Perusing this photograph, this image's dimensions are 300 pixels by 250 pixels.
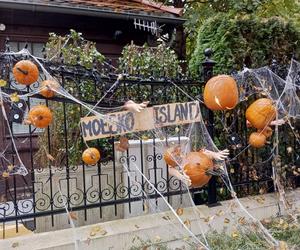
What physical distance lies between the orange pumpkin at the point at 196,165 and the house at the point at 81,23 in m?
3.36

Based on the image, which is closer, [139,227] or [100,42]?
[139,227]

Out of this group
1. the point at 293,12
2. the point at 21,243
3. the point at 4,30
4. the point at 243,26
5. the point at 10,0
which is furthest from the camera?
the point at 293,12

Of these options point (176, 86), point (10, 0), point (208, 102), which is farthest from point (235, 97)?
point (10, 0)

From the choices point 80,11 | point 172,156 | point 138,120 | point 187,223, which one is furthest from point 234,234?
point 80,11

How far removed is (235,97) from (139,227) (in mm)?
1640

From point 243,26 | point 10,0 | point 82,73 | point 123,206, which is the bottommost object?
point 123,206

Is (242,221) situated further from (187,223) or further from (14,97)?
(14,97)

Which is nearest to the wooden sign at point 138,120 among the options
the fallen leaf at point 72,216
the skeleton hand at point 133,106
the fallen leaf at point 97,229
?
the skeleton hand at point 133,106

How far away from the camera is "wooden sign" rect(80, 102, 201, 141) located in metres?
3.82

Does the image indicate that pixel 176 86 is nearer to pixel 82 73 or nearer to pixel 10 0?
pixel 82 73

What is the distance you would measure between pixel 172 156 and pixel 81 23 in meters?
4.70

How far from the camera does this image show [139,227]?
4066 mm

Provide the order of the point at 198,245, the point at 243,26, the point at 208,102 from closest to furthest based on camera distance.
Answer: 1. the point at 198,245
2. the point at 208,102
3. the point at 243,26

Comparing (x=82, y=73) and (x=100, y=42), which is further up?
(x=100, y=42)
